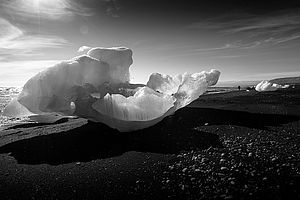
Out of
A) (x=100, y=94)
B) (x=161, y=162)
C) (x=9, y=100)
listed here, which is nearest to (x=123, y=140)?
(x=161, y=162)

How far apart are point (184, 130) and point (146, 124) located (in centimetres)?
118

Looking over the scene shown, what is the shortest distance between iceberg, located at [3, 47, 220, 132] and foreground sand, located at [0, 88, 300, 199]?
0.54 metres

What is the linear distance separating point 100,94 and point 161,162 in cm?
465

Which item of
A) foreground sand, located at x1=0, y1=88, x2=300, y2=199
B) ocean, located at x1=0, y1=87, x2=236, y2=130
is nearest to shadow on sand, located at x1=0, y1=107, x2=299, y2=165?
foreground sand, located at x1=0, y1=88, x2=300, y2=199

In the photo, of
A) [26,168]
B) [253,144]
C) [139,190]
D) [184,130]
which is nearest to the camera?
[139,190]

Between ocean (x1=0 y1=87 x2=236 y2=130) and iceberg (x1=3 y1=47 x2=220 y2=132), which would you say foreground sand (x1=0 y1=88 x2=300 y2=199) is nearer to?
iceberg (x1=3 y1=47 x2=220 y2=132)

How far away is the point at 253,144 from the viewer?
5.62 metres

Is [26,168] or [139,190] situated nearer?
[139,190]

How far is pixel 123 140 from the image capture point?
6734mm

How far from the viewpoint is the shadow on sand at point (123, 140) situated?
579 centimetres

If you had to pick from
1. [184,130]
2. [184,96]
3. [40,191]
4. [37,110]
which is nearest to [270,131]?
[184,130]

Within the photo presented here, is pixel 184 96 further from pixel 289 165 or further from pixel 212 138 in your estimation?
pixel 289 165

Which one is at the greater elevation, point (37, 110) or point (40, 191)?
point (37, 110)

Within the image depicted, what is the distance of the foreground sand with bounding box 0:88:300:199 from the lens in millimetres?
3893
